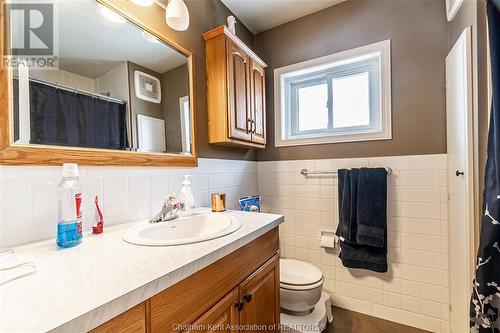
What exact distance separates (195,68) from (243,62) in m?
0.37

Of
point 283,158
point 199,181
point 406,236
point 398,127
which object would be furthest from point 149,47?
point 406,236

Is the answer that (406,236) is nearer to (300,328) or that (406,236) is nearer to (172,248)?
(300,328)

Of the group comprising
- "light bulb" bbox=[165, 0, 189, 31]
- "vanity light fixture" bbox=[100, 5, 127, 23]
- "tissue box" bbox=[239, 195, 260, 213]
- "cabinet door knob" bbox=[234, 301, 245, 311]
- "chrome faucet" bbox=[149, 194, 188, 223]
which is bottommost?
"cabinet door knob" bbox=[234, 301, 245, 311]

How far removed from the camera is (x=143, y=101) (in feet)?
3.77

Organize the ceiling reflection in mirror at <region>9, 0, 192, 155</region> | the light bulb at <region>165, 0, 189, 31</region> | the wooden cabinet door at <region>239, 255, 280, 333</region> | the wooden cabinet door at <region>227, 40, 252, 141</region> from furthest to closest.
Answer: the wooden cabinet door at <region>227, 40, 252, 141</region>
the light bulb at <region>165, 0, 189, 31</region>
the wooden cabinet door at <region>239, 255, 280, 333</region>
the ceiling reflection in mirror at <region>9, 0, 192, 155</region>

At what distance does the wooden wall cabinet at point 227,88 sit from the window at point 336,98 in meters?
0.55

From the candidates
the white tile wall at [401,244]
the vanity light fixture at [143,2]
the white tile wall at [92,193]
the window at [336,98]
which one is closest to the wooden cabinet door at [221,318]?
the white tile wall at [92,193]

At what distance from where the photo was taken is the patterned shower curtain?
2.68ft

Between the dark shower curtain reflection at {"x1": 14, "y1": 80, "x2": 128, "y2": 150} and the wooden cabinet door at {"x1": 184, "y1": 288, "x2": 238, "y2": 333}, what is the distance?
77 centimetres

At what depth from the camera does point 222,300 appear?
761mm

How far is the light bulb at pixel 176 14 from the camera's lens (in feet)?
3.73

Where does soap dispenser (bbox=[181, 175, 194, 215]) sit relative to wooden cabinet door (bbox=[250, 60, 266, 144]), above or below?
below

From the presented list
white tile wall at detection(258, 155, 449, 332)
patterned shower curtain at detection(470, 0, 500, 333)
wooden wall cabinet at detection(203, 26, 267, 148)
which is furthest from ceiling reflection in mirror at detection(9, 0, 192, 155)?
patterned shower curtain at detection(470, 0, 500, 333)

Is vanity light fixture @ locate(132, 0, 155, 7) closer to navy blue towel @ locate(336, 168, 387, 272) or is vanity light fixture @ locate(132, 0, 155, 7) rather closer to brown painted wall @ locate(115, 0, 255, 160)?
brown painted wall @ locate(115, 0, 255, 160)
